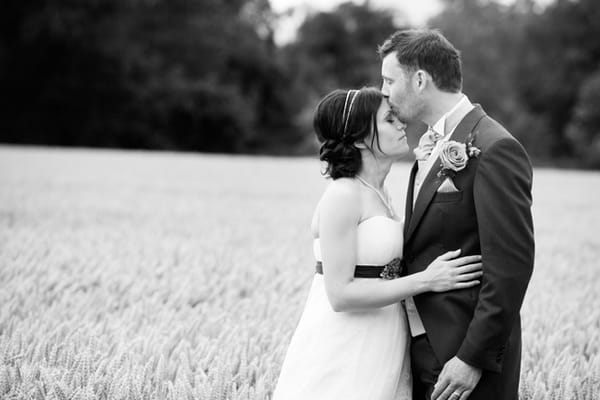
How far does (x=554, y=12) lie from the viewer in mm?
44656

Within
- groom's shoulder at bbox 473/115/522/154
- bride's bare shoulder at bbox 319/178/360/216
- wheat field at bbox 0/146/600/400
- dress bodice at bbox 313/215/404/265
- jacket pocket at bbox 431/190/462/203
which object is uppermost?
groom's shoulder at bbox 473/115/522/154

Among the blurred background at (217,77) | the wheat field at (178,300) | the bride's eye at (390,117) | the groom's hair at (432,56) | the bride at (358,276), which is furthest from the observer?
the blurred background at (217,77)

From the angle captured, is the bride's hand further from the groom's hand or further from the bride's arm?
A: the groom's hand

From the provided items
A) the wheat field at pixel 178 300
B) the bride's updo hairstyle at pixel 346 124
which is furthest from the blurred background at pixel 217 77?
the bride's updo hairstyle at pixel 346 124

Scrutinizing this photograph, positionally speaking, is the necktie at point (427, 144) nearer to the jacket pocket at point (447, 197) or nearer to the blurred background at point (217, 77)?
the jacket pocket at point (447, 197)

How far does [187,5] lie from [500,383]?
147 feet

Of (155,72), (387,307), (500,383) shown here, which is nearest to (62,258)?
(387,307)

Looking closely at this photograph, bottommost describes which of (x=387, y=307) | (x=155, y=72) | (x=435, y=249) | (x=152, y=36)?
(x=387, y=307)

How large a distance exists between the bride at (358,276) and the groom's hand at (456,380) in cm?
27

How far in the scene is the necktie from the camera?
3150mm

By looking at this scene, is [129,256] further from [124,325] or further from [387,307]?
[387,307]

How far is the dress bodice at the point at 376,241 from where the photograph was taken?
304 centimetres

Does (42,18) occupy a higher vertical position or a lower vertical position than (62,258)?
higher

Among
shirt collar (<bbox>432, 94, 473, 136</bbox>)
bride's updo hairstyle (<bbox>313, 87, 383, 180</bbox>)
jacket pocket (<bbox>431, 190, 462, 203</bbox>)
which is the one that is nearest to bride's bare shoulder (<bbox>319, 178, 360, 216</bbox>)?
bride's updo hairstyle (<bbox>313, 87, 383, 180</bbox>)
